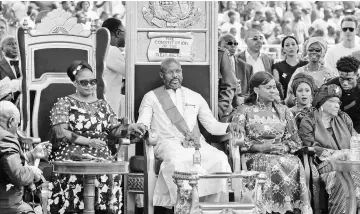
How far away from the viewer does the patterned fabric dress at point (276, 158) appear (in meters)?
11.0

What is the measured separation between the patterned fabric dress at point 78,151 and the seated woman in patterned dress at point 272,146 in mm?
1406

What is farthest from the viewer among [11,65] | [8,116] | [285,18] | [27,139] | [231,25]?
[285,18]

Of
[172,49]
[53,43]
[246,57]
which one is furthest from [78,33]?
[246,57]

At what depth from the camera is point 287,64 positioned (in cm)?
1391

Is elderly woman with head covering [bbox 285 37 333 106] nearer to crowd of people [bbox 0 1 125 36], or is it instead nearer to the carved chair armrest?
the carved chair armrest

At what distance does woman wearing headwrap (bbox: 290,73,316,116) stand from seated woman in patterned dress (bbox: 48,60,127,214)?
2.26 metres

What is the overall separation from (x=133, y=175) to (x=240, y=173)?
1.34m

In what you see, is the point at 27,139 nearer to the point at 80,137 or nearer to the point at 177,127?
the point at 80,137

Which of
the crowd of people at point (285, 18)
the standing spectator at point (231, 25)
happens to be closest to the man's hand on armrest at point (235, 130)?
the crowd of people at point (285, 18)

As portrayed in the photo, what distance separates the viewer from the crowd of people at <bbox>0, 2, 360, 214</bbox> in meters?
10.5

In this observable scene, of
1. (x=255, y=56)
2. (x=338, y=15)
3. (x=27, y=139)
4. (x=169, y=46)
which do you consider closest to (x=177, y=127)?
(x=169, y=46)

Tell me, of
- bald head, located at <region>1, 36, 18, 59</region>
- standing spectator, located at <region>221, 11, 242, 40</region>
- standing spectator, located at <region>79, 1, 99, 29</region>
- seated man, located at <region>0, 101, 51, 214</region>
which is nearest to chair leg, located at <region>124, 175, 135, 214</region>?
seated man, located at <region>0, 101, 51, 214</region>

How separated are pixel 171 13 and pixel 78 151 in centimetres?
216

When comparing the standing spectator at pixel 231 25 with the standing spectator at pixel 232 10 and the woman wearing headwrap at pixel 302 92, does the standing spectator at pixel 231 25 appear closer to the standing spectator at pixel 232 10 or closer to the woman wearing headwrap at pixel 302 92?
the standing spectator at pixel 232 10
